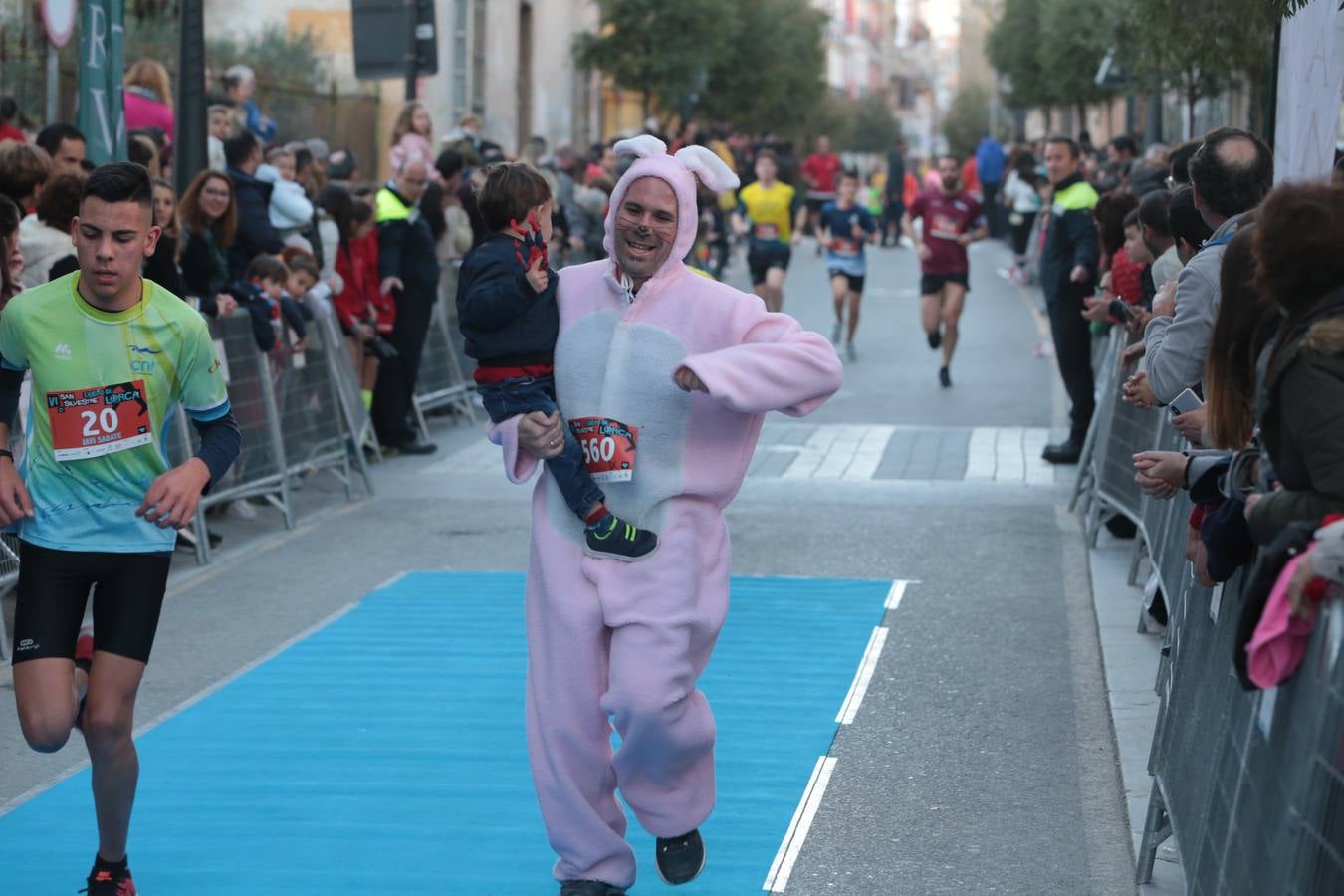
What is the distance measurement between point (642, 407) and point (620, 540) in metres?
0.33

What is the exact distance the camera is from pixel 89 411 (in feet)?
16.5

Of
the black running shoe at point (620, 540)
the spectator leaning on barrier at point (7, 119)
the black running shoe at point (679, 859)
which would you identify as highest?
the spectator leaning on barrier at point (7, 119)

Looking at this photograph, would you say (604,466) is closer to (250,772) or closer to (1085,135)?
(250,772)

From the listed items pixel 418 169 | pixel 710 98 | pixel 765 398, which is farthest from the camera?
pixel 710 98

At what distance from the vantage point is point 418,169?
45.6 ft

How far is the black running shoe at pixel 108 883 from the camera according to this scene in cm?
508

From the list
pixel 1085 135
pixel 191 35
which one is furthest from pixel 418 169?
pixel 1085 135

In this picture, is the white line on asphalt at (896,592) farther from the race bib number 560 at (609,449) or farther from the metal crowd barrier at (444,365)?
the metal crowd barrier at (444,365)

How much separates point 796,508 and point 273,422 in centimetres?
304

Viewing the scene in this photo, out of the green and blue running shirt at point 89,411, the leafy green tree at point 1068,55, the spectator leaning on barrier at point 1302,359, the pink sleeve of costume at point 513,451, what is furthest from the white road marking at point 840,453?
the leafy green tree at point 1068,55

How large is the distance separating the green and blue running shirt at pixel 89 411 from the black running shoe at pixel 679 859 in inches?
57.6

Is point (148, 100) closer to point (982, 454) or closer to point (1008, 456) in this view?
point (982, 454)

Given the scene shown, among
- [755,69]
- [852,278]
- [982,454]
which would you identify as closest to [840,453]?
[982,454]

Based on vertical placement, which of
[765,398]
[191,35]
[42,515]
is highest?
[191,35]
